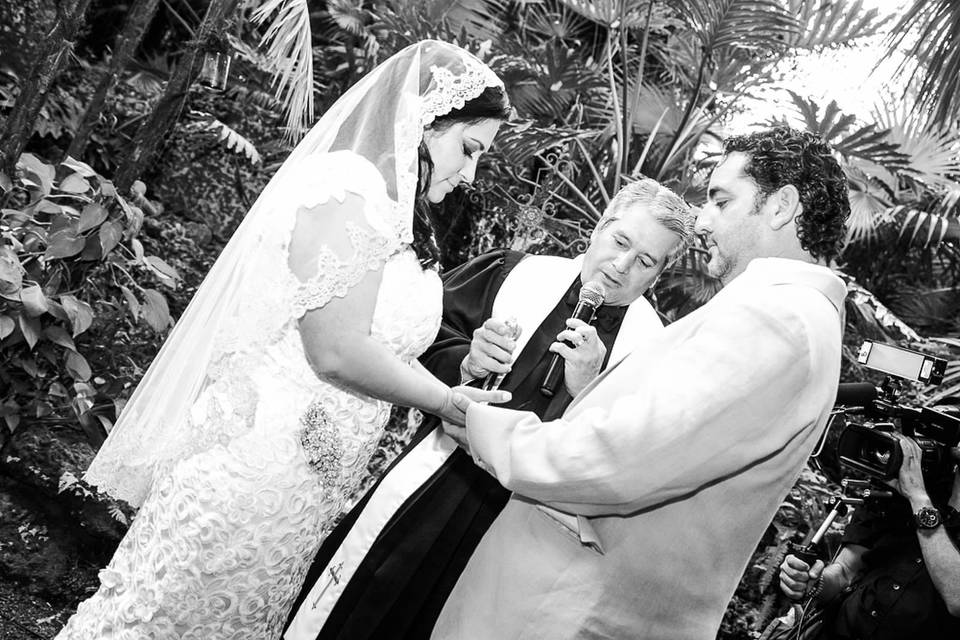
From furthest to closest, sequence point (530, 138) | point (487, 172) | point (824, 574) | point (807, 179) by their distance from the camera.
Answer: point (487, 172)
point (530, 138)
point (824, 574)
point (807, 179)

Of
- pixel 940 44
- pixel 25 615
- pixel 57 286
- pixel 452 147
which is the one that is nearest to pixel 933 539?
pixel 940 44

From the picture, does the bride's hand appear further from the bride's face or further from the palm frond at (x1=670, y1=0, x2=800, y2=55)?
the palm frond at (x1=670, y1=0, x2=800, y2=55)

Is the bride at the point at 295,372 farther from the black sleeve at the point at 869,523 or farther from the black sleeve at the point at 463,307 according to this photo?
the black sleeve at the point at 869,523

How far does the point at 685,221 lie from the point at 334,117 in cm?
121

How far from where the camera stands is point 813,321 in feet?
4.73

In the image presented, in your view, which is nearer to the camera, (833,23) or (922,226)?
(833,23)

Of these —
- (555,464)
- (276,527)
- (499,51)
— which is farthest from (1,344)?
(499,51)

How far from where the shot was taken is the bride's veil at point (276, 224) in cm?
191

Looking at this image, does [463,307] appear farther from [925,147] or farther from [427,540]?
[925,147]

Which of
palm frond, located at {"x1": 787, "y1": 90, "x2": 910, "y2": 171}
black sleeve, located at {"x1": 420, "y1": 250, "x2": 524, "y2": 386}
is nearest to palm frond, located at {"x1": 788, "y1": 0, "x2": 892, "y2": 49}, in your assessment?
palm frond, located at {"x1": 787, "y1": 90, "x2": 910, "y2": 171}

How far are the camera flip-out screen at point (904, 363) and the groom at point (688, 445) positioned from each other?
1.02 m

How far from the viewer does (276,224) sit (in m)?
1.85

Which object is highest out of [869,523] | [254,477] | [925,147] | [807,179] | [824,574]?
[925,147]

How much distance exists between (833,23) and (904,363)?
258 centimetres
